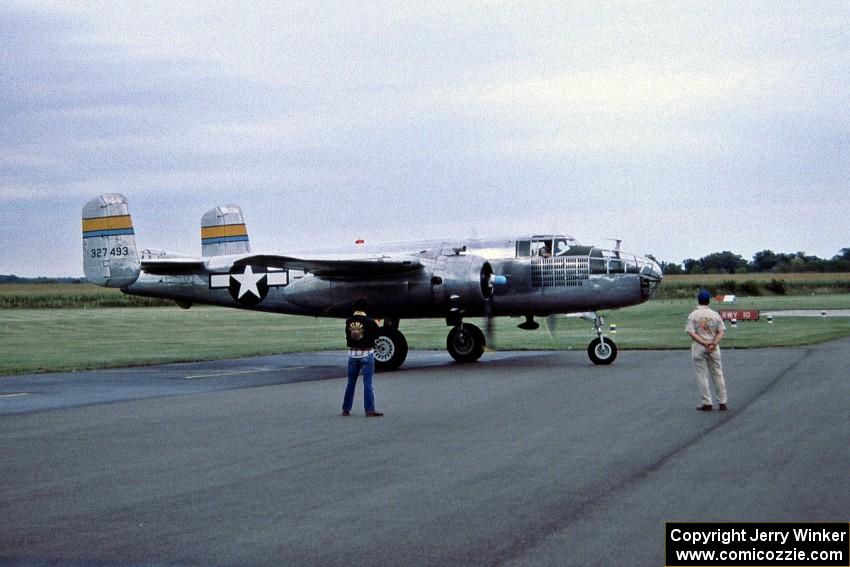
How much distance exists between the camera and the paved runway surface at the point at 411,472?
7703mm

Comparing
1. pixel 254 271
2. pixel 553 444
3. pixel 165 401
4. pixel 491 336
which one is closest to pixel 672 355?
pixel 491 336

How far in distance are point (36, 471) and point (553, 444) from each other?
591 cm

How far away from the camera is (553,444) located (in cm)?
1257

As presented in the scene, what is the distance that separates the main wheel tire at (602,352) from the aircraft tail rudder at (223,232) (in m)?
12.9

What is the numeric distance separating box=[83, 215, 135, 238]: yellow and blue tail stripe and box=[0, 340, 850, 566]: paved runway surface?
11.4 m

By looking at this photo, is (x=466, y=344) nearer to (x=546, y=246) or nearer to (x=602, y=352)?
(x=546, y=246)

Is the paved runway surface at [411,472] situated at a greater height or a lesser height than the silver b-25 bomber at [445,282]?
lesser

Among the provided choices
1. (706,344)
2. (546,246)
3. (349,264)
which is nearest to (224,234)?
(349,264)

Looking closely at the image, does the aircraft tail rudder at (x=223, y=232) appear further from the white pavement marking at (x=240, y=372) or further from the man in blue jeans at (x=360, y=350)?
the man in blue jeans at (x=360, y=350)

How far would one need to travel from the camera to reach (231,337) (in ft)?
146

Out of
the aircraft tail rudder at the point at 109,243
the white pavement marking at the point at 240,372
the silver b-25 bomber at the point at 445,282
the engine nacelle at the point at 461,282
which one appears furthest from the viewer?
the aircraft tail rudder at the point at 109,243

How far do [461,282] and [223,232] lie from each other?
36.5 feet

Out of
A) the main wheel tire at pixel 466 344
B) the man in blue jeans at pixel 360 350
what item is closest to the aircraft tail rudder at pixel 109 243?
the main wheel tire at pixel 466 344

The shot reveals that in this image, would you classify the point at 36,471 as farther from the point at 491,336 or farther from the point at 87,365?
the point at 87,365
